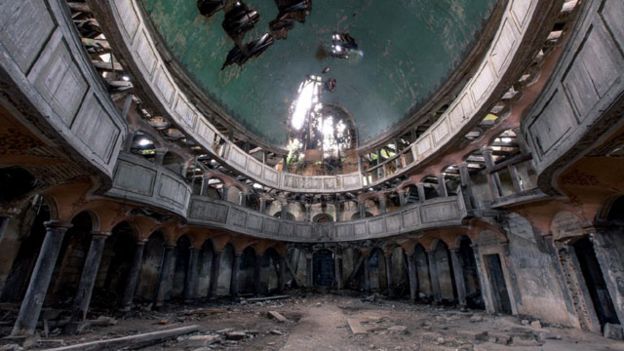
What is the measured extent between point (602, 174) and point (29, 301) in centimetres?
1313

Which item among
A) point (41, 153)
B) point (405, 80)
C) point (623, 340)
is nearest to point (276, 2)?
point (405, 80)

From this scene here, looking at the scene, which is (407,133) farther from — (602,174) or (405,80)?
(602,174)

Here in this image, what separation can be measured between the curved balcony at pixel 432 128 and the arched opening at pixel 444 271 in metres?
4.93

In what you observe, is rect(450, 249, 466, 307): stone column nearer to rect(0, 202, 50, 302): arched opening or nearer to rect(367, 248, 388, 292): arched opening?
rect(367, 248, 388, 292): arched opening

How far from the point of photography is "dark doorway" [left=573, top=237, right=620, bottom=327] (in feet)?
→ 24.1

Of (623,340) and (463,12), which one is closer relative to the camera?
(623,340)

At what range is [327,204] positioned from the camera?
69.6 ft

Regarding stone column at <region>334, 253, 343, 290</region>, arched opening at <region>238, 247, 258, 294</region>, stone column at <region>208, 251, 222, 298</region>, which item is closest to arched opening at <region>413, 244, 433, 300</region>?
stone column at <region>334, 253, 343, 290</region>

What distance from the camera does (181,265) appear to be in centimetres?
1502

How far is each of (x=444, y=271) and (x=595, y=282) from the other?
749cm

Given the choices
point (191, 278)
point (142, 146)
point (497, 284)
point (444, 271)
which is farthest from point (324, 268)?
point (142, 146)

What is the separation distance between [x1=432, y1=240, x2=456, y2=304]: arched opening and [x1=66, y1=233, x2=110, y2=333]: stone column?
1453cm

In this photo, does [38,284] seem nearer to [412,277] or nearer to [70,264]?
[70,264]

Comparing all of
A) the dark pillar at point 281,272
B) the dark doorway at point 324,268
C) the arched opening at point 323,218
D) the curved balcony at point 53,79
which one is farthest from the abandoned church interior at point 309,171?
the arched opening at point 323,218
